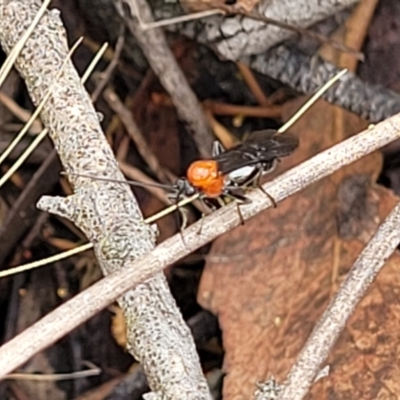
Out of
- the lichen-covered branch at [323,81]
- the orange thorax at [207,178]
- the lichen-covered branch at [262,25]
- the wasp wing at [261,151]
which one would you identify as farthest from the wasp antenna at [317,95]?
the orange thorax at [207,178]

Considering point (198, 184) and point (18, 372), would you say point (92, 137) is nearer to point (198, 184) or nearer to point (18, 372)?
point (198, 184)

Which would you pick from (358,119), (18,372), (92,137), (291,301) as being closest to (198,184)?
(92,137)

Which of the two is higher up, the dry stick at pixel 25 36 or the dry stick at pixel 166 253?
the dry stick at pixel 25 36

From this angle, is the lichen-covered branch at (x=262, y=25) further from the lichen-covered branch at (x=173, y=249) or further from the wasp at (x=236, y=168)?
the lichen-covered branch at (x=173, y=249)

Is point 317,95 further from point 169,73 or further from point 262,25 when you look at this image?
point 169,73

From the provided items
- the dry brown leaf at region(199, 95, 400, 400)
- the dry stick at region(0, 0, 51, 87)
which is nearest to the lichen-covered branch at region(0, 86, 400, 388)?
the dry brown leaf at region(199, 95, 400, 400)
